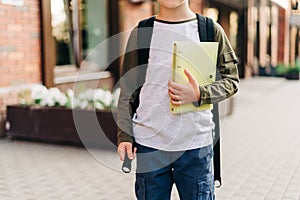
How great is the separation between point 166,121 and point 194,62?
0.29 m

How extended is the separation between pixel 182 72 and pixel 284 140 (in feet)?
17.6

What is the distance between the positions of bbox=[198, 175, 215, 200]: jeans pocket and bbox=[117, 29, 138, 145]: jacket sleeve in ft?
1.19

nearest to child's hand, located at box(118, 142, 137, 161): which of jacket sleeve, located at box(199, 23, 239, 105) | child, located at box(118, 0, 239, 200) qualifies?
child, located at box(118, 0, 239, 200)

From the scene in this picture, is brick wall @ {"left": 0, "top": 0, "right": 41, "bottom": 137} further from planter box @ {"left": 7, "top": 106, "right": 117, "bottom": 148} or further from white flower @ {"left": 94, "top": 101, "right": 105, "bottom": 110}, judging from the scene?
white flower @ {"left": 94, "top": 101, "right": 105, "bottom": 110}

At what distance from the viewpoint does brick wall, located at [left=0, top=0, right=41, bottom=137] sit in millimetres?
6754

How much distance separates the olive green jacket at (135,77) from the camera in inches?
80.9

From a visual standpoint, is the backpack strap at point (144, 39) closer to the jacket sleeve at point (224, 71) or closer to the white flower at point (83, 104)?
the jacket sleeve at point (224, 71)

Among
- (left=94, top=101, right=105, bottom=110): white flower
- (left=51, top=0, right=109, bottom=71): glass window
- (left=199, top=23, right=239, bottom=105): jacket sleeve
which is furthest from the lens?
(left=51, top=0, right=109, bottom=71): glass window

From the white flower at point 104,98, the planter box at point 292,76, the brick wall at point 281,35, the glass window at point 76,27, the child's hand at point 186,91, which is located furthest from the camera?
the brick wall at point 281,35

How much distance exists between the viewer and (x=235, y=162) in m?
5.52

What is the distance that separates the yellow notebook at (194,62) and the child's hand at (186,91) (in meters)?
0.03

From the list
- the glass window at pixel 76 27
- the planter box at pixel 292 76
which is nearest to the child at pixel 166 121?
the glass window at pixel 76 27

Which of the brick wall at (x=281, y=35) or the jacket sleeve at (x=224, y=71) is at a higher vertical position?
the brick wall at (x=281, y=35)

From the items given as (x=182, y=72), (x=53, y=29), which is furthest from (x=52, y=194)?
(x=53, y=29)
